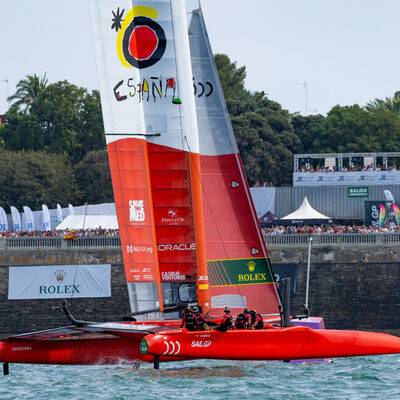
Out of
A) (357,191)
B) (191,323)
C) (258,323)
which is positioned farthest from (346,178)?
(191,323)

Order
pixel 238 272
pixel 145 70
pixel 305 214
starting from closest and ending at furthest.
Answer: pixel 145 70 < pixel 238 272 < pixel 305 214

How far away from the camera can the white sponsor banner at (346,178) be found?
198 ft

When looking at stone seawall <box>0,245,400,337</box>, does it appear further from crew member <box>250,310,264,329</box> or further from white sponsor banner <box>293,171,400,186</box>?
crew member <box>250,310,264,329</box>

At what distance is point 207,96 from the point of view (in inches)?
1135

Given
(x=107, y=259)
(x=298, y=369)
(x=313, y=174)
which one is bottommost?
(x=298, y=369)

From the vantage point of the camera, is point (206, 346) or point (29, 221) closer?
point (206, 346)

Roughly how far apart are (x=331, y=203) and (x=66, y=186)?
24.5 m

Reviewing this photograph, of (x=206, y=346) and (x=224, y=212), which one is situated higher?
(x=224, y=212)

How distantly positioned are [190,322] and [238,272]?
393cm

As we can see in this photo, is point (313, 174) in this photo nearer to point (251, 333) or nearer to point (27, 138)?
point (27, 138)

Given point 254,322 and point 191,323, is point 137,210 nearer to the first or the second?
point 191,323

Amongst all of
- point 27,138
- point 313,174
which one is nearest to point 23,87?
point 27,138

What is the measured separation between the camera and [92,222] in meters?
53.5

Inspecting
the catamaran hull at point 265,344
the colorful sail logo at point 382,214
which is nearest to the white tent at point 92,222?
the colorful sail logo at point 382,214
